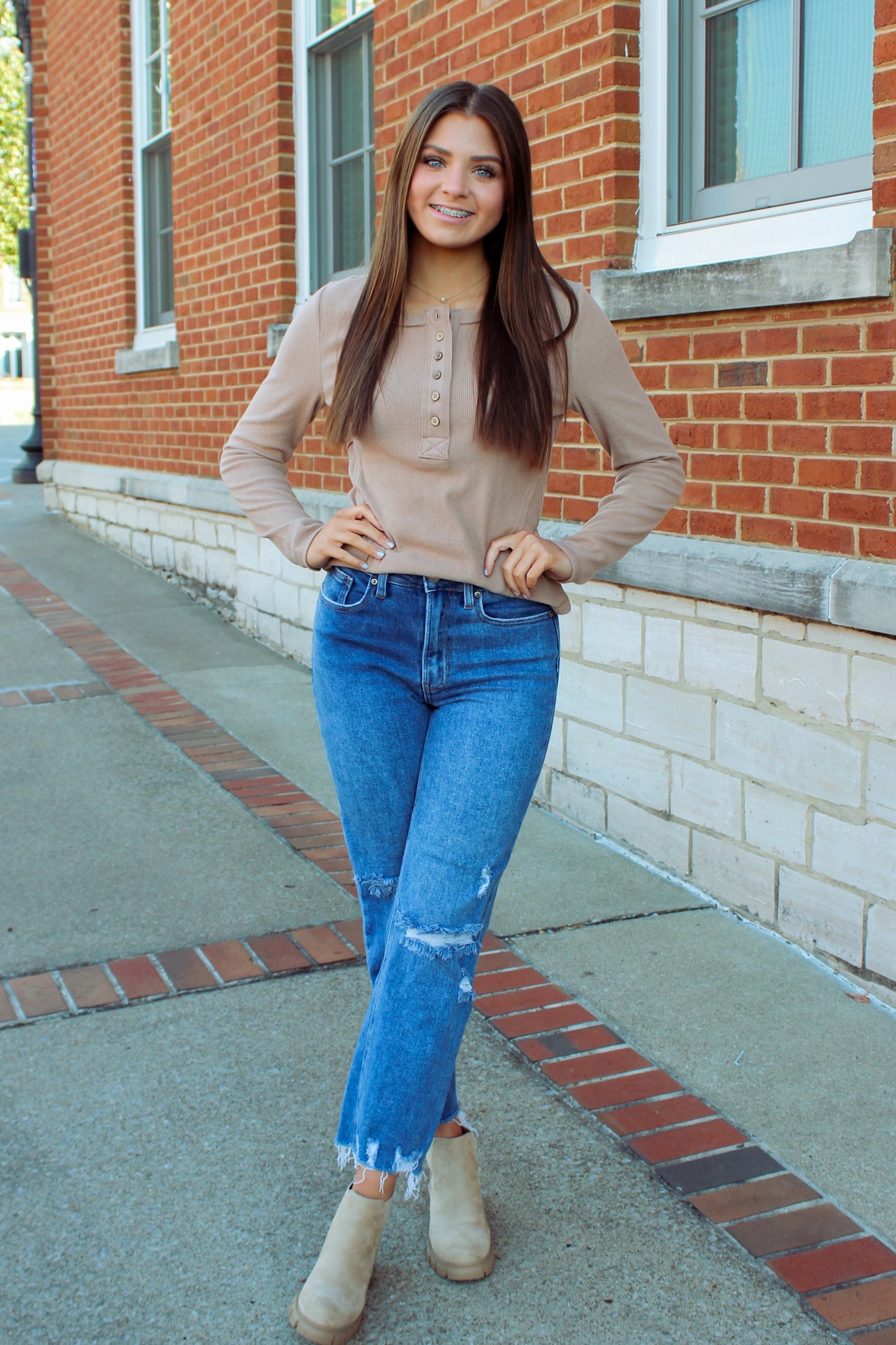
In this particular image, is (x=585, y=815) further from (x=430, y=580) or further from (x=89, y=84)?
(x=89, y=84)

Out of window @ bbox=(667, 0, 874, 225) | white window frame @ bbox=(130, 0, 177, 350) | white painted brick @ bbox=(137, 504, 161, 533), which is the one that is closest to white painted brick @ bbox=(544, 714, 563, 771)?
window @ bbox=(667, 0, 874, 225)

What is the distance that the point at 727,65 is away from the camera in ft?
14.6

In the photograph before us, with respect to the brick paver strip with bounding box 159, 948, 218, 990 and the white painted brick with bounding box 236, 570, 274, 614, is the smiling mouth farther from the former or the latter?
the white painted brick with bounding box 236, 570, 274, 614

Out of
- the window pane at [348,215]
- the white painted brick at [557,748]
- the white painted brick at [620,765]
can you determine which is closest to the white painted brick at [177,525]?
the window pane at [348,215]

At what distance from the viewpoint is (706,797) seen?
434 centimetres

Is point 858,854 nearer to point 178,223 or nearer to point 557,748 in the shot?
point 557,748

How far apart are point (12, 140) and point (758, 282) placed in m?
36.1

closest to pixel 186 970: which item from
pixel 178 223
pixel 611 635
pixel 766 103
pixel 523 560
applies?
pixel 611 635

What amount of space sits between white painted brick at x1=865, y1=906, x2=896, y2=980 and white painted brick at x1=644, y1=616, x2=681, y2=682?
1046mm

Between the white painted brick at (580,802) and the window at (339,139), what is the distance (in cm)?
316

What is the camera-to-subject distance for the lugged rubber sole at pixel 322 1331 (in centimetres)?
237

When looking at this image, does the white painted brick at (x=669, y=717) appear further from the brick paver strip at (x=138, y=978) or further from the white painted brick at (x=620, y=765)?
the brick paver strip at (x=138, y=978)

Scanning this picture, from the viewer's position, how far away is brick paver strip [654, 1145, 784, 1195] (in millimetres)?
2820

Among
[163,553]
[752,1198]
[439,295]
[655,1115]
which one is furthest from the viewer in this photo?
[163,553]
